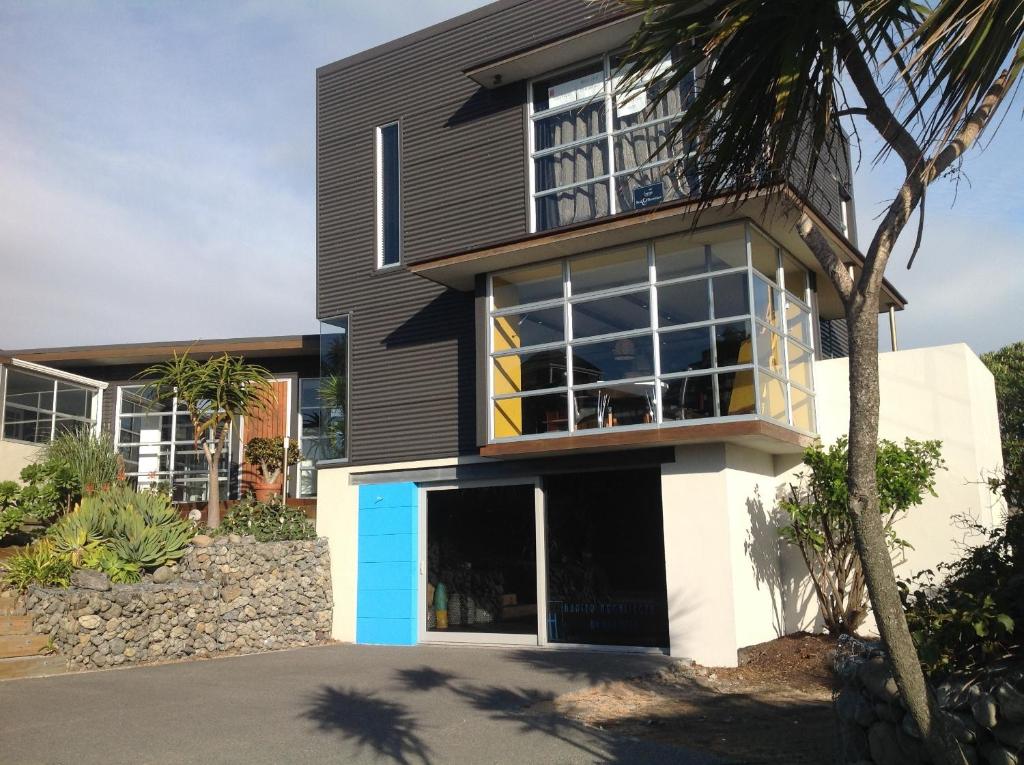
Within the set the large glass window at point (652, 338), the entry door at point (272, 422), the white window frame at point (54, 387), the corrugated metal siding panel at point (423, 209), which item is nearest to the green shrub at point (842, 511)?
the large glass window at point (652, 338)

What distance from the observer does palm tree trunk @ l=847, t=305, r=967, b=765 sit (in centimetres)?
343

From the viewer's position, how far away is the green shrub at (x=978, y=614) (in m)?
4.38

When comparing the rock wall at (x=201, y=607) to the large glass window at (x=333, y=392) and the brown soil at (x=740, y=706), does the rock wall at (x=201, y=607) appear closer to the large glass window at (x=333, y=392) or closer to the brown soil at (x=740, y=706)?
the large glass window at (x=333, y=392)

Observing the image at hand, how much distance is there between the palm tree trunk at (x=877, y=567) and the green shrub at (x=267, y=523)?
34.1 ft

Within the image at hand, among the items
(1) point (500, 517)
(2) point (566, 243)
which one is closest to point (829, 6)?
(2) point (566, 243)

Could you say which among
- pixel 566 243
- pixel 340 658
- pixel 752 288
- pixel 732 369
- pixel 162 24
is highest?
pixel 162 24

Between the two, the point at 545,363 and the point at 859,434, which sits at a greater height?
the point at 545,363

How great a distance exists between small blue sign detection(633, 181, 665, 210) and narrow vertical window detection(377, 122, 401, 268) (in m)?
3.75

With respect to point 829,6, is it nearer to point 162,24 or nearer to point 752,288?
point 752,288

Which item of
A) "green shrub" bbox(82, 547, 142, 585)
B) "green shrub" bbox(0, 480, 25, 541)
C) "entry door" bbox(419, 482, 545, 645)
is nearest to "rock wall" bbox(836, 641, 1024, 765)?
"entry door" bbox(419, 482, 545, 645)

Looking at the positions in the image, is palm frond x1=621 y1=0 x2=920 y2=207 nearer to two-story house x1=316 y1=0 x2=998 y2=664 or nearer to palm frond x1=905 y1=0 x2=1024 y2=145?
palm frond x1=905 y1=0 x2=1024 y2=145

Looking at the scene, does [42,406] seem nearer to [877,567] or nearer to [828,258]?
[828,258]

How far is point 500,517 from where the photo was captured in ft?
40.4

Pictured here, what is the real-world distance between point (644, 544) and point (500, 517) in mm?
2031
